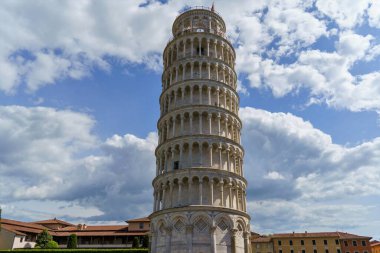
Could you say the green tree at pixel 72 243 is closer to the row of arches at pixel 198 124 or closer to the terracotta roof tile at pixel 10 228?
the terracotta roof tile at pixel 10 228

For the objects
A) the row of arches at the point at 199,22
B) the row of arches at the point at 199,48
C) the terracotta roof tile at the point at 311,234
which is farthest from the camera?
the terracotta roof tile at the point at 311,234

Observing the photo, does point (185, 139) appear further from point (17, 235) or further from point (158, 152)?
point (17, 235)

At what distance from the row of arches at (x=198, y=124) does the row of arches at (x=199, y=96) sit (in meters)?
1.51

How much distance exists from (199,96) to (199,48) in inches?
288

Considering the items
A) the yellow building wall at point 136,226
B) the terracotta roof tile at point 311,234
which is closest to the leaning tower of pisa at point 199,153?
the yellow building wall at point 136,226

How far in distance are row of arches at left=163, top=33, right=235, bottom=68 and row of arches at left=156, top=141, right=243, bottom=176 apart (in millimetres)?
12109

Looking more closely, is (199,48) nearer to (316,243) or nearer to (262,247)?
(262,247)

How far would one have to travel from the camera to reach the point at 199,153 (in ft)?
111

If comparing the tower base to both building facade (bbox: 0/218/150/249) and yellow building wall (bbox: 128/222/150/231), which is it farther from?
yellow building wall (bbox: 128/222/150/231)

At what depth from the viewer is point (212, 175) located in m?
32.2

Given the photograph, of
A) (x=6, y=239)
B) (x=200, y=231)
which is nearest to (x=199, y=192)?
(x=200, y=231)

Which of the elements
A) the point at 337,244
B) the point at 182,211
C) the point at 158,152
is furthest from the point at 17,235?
the point at 337,244

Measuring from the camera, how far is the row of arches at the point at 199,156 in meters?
33.5

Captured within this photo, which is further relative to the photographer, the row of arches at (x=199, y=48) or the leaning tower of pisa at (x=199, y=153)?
the row of arches at (x=199, y=48)
